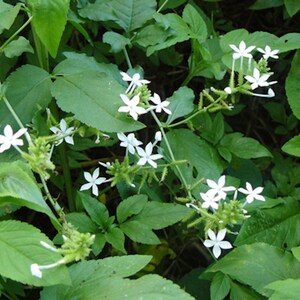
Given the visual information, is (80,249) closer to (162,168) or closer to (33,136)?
(33,136)

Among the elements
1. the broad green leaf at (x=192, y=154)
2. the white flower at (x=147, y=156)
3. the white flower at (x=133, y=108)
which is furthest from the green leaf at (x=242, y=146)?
the white flower at (x=133, y=108)

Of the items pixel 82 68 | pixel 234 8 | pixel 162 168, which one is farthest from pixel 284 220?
pixel 234 8

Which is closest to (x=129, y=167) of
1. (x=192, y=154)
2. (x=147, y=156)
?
(x=147, y=156)

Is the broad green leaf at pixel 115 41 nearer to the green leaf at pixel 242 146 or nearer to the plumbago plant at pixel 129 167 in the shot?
the plumbago plant at pixel 129 167

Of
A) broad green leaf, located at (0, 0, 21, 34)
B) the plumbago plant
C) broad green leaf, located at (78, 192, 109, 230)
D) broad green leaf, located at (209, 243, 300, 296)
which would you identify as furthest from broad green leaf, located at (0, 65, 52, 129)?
broad green leaf, located at (209, 243, 300, 296)

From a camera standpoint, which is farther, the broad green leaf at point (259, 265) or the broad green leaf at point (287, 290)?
the broad green leaf at point (259, 265)

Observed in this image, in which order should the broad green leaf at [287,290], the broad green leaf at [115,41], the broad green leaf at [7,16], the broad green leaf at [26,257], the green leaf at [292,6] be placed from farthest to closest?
the green leaf at [292,6] < the broad green leaf at [115,41] < the broad green leaf at [7,16] < the broad green leaf at [287,290] < the broad green leaf at [26,257]

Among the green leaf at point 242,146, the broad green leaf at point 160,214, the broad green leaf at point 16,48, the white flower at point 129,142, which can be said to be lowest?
the green leaf at point 242,146

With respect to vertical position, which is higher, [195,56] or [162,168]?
[195,56]
